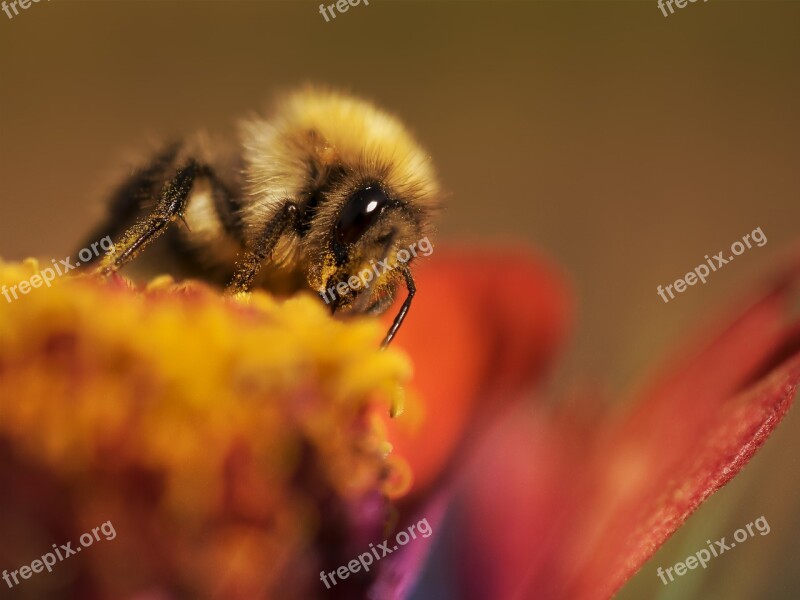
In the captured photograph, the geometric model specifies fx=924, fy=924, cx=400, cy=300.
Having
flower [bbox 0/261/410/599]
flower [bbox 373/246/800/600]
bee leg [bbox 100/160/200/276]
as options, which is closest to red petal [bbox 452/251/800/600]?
flower [bbox 373/246/800/600]

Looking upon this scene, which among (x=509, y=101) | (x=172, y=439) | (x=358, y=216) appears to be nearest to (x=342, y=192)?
(x=358, y=216)

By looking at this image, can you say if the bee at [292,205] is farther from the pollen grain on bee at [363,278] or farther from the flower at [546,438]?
the flower at [546,438]

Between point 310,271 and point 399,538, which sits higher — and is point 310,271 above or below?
above

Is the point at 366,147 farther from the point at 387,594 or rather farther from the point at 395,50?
the point at 395,50

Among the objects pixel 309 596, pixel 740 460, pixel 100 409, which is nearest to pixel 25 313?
pixel 100 409

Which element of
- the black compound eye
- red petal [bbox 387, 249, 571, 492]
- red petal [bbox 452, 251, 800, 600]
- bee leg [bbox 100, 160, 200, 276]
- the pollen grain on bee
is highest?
bee leg [bbox 100, 160, 200, 276]

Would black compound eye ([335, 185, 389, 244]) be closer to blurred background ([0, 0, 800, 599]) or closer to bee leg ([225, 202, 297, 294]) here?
bee leg ([225, 202, 297, 294])

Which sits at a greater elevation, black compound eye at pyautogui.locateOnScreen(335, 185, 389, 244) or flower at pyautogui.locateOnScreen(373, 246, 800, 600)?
black compound eye at pyautogui.locateOnScreen(335, 185, 389, 244)

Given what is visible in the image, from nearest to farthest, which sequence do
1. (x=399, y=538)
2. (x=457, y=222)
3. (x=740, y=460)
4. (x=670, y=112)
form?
(x=740, y=460), (x=399, y=538), (x=457, y=222), (x=670, y=112)
